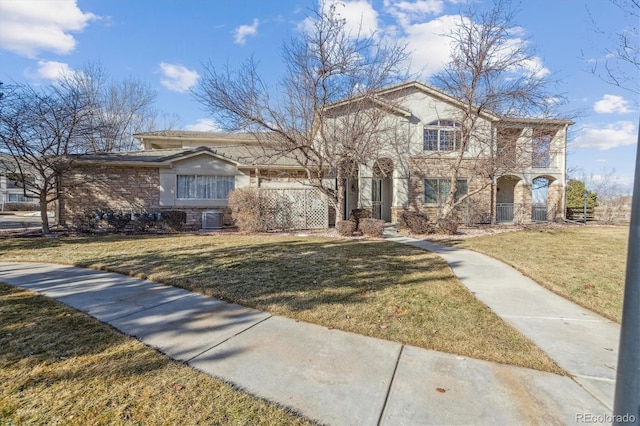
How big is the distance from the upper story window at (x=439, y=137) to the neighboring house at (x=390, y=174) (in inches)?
2.2

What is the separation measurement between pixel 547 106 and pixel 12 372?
17449 mm

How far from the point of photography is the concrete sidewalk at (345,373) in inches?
88.1

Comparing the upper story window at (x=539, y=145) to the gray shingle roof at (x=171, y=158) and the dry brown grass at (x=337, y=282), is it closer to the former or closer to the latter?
the dry brown grass at (x=337, y=282)

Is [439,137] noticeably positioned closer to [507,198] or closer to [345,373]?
[507,198]

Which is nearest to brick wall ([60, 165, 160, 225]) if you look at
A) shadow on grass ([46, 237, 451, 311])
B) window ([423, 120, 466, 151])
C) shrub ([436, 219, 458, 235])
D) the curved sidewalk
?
shadow on grass ([46, 237, 451, 311])

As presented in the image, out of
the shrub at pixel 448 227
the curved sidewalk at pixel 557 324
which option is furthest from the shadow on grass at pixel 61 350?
the shrub at pixel 448 227

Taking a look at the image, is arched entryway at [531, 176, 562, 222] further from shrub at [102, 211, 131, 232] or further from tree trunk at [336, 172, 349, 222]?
shrub at [102, 211, 131, 232]

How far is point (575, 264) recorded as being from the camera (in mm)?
7160

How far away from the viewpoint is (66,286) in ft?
17.0

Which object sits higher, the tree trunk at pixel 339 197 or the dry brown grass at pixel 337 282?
→ the tree trunk at pixel 339 197

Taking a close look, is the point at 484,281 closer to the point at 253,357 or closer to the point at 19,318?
the point at 253,357

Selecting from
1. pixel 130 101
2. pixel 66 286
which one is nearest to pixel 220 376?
pixel 66 286

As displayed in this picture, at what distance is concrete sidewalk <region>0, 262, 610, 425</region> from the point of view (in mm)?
2238

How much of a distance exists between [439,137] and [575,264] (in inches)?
464
